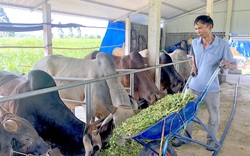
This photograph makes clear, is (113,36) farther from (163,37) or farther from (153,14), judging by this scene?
(153,14)

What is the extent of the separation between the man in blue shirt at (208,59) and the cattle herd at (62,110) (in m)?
0.58

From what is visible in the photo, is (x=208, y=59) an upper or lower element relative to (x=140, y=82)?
upper

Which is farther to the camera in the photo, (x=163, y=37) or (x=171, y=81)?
(x=163, y=37)

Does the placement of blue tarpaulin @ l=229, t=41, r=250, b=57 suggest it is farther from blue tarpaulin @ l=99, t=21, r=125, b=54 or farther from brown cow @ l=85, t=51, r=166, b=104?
brown cow @ l=85, t=51, r=166, b=104

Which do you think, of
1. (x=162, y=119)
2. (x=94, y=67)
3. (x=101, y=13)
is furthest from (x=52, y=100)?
(x=101, y=13)

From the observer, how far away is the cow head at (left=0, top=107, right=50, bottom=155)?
129 cm

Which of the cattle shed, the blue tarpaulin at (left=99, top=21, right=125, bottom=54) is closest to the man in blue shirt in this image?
the cattle shed

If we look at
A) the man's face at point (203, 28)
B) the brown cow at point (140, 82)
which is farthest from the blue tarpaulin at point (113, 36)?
the man's face at point (203, 28)

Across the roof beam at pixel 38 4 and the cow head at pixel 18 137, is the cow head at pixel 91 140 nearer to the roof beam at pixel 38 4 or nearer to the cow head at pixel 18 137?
→ the cow head at pixel 18 137

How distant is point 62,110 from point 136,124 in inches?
25.5

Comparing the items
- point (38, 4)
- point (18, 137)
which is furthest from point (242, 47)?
point (18, 137)

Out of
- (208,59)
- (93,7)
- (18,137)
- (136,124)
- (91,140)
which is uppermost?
(93,7)

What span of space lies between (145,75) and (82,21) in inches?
224

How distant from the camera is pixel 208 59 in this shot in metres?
2.74
